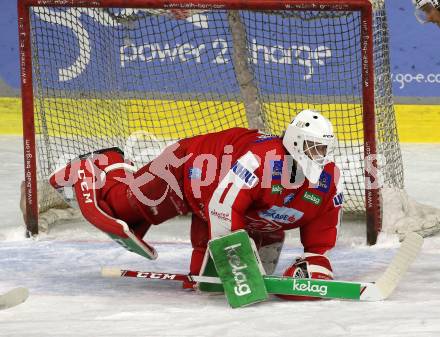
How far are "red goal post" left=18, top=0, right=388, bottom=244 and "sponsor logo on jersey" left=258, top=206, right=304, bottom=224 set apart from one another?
3.54 feet

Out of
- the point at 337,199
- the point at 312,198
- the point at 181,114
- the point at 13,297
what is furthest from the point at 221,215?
the point at 181,114

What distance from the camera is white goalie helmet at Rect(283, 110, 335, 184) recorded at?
13.7ft

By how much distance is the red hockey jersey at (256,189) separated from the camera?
4.19 meters

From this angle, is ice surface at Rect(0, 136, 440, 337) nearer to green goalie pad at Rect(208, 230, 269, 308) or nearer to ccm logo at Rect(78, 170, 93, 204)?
green goalie pad at Rect(208, 230, 269, 308)

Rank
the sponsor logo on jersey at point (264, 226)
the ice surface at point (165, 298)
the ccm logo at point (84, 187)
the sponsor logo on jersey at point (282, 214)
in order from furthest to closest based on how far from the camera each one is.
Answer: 1. the ccm logo at point (84, 187)
2. the sponsor logo on jersey at point (264, 226)
3. the sponsor logo on jersey at point (282, 214)
4. the ice surface at point (165, 298)

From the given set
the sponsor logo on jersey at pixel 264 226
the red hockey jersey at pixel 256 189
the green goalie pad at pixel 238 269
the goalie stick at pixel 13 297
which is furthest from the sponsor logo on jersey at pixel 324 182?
the goalie stick at pixel 13 297

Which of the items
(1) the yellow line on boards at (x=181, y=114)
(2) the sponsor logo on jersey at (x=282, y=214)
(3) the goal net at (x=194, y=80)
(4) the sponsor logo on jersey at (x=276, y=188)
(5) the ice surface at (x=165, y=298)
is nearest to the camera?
(5) the ice surface at (x=165, y=298)

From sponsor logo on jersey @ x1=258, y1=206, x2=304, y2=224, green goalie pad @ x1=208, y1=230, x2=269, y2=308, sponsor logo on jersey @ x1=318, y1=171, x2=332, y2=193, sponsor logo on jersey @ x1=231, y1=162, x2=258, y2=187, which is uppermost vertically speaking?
sponsor logo on jersey @ x1=231, y1=162, x2=258, y2=187

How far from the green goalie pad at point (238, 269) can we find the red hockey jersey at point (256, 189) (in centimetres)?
7

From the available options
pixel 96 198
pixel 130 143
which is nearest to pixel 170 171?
pixel 96 198

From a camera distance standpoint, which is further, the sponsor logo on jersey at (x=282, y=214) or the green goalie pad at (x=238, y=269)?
the sponsor logo on jersey at (x=282, y=214)

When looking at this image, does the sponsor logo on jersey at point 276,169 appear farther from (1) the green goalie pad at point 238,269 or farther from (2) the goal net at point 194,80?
(2) the goal net at point 194,80

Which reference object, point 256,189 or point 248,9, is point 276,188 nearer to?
point 256,189

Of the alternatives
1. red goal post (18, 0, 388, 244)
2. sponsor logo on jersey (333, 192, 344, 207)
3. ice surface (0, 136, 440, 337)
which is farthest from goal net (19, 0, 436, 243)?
sponsor logo on jersey (333, 192, 344, 207)
